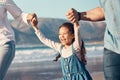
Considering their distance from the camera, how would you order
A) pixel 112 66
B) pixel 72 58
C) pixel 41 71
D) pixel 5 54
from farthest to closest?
pixel 41 71
pixel 72 58
pixel 5 54
pixel 112 66

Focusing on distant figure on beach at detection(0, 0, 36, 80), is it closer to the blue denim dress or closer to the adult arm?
the blue denim dress

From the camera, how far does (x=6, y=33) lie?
1.64 metres

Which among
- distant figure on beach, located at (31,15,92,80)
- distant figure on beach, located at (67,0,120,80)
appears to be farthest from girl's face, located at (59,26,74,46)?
distant figure on beach, located at (67,0,120,80)

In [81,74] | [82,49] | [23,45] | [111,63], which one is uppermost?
[111,63]

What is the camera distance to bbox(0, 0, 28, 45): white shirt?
1.63 metres

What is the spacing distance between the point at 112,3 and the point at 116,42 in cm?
14

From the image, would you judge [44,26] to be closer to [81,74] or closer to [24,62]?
[24,62]

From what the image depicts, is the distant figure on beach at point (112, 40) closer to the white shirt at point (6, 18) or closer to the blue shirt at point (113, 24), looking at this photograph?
the blue shirt at point (113, 24)

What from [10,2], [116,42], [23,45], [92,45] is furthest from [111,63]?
[23,45]

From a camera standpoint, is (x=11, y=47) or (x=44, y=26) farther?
(x=44, y=26)

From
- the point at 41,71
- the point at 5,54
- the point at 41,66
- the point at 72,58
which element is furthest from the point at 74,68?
the point at 41,66

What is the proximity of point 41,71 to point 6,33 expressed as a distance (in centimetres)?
287

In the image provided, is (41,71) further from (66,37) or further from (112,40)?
(112,40)

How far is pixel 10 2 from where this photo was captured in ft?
5.57
